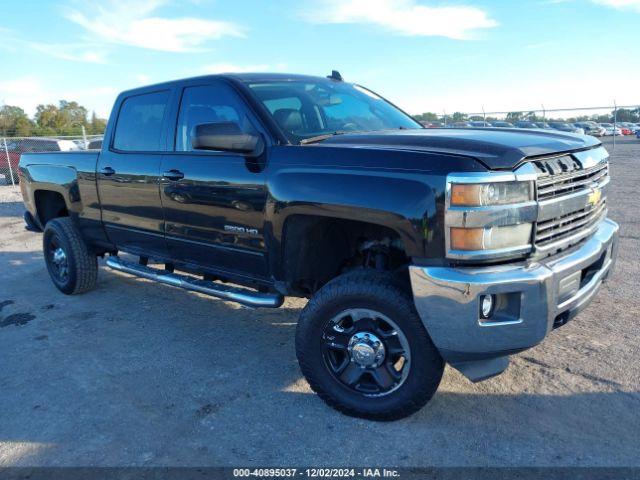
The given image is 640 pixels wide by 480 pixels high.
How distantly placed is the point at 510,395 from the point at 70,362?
3.06 metres

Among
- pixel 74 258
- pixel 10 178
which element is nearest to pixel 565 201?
pixel 74 258

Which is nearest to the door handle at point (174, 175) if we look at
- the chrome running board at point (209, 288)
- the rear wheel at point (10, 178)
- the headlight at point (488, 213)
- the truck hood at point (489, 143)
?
the chrome running board at point (209, 288)

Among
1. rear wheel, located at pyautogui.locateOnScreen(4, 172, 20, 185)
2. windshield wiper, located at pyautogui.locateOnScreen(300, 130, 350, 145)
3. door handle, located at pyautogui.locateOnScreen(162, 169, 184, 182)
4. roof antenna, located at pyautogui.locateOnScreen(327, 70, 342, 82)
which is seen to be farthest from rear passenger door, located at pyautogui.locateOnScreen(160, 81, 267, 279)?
rear wheel, located at pyautogui.locateOnScreen(4, 172, 20, 185)

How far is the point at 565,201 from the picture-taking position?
2793 mm

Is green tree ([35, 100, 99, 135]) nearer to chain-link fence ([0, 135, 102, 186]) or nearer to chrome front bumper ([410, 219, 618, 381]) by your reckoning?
chain-link fence ([0, 135, 102, 186])

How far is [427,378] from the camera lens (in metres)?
2.81

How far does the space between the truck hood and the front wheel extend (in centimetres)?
75

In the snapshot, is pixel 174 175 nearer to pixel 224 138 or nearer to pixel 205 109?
pixel 205 109

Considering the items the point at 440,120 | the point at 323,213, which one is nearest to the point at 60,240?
the point at 323,213

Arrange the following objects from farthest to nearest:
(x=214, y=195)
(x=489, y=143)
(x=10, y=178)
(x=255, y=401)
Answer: (x=10, y=178), (x=214, y=195), (x=255, y=401), (x=489, y=143)

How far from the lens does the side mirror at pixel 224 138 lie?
3186 mm

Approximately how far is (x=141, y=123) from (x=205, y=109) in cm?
94

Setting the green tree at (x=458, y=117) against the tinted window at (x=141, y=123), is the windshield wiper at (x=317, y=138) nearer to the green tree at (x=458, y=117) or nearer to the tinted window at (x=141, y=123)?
the tinted window at (x=141, y=123)

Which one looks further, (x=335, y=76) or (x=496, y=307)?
(x=335, y=76)
